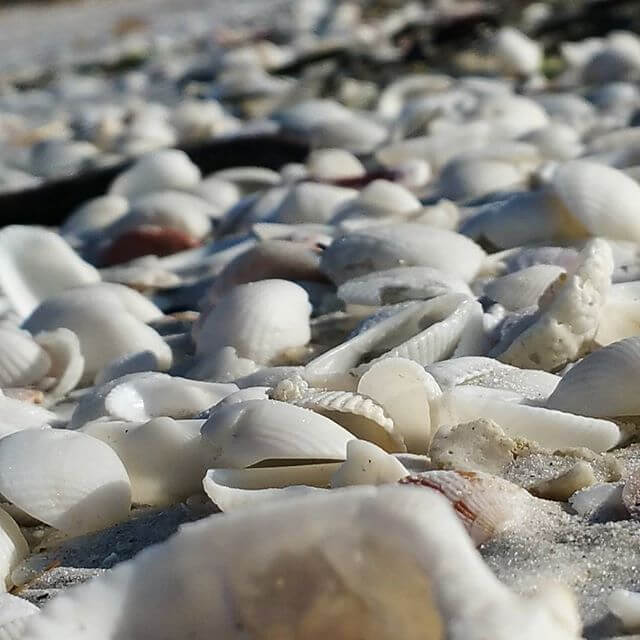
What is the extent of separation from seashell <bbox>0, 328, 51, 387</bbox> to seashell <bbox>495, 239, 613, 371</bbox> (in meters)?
0.78

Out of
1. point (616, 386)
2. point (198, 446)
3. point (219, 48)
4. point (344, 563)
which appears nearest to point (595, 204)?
point (616, 386)

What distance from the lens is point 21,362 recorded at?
1.93 meters

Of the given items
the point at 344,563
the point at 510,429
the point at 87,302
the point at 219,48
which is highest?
the point at 344,563

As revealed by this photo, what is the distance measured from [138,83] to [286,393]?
16.7ft

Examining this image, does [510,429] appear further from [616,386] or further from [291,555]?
[291,555]

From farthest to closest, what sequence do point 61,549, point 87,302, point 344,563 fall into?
point 87,302 → point 61,549 → point 344,563

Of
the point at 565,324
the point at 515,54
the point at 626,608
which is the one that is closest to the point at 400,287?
the point at 565,324

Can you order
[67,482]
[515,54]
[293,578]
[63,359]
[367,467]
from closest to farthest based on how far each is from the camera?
[293,578] < [367,467] < [67,482] < [63,359] < [515,54]

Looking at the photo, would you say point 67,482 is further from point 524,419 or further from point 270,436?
point 524,419

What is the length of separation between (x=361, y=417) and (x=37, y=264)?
124cm

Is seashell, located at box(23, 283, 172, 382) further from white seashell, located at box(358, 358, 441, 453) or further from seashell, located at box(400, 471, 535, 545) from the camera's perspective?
seashell, located at box(400, 471, 535, 545)

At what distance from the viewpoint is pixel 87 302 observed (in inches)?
80.7

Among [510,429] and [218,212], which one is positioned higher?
[510,429]

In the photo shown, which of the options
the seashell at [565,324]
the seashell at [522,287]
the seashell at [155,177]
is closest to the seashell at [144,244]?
the seashell at [155,177]
